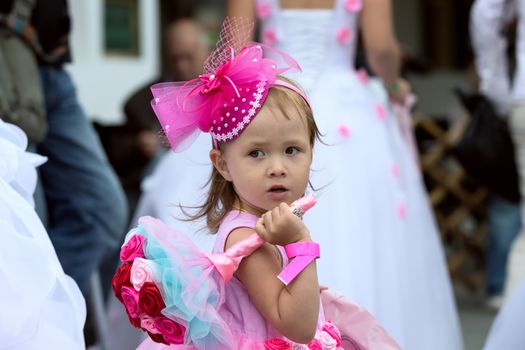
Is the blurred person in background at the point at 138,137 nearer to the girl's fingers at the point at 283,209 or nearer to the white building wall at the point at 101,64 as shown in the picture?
the white building wall at the point at 101,64

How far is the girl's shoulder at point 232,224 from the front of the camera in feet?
7.22

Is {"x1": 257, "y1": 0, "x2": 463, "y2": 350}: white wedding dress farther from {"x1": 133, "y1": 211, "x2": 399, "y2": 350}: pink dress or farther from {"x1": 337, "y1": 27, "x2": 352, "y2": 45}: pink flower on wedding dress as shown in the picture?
{"x1": 133, "y1": 211, "x2": 399, "y2": 350}: pink dress

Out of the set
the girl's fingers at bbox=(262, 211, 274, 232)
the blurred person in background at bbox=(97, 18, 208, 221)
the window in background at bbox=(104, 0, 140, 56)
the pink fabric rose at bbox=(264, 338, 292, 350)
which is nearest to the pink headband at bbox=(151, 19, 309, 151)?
the girl's fingers at bbox=(262, 211, 274, 232)

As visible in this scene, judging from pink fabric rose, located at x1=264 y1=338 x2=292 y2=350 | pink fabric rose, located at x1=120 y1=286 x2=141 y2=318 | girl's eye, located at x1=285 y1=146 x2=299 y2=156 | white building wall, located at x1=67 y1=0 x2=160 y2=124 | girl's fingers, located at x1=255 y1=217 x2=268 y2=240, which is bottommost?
white building wall, located at x1=67 y1=0 x2=160 y2=124

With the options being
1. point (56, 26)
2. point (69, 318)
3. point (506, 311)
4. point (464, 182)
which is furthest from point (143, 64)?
point (69, 318)

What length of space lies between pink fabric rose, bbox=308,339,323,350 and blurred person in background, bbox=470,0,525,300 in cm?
196

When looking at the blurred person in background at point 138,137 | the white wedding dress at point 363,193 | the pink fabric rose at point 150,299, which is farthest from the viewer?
the blurred person in background at point 138,137

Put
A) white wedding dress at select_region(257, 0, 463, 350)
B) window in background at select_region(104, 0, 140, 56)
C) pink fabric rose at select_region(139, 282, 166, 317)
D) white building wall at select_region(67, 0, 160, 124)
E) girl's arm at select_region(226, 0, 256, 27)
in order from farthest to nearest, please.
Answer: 1. window in background at select_region(104, 0, 140, 56)
2. white building wall at select_region(67, 0, 160, 124)
3. girl's arm at select_region(226, 0, 256, 27)
4. white wedding dress at select_region(257, 0, 463, 350)
5. pink fabric rose at select_region(139, 282, 166, 317)

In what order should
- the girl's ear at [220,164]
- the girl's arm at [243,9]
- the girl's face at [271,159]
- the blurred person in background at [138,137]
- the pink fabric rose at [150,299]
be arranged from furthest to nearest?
1. the blurred person in background at [138,137]
2. the girl's arm at [243,9]
3. the girl's ear at [220,164]
4. the girl's face at [271,159]
5. the pink fabric rose at [150,299]

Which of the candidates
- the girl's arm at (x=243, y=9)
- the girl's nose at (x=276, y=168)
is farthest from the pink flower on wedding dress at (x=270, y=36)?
the girl's nose at (x=276, y=168)

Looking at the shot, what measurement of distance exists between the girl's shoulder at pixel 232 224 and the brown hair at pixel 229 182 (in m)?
0.06

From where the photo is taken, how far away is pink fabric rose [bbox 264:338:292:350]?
212 centimetres

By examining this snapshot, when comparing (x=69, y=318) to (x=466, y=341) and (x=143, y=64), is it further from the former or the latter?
(x=143, y=64)

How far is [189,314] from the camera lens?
6.70ft
